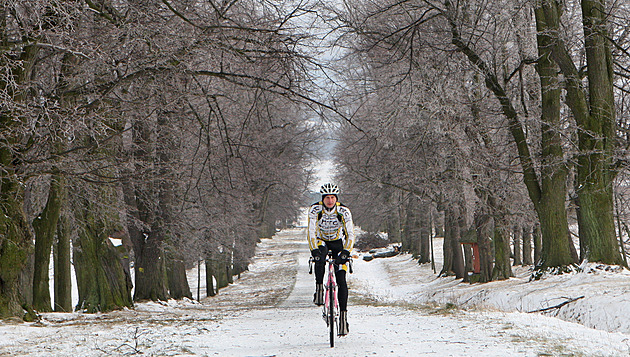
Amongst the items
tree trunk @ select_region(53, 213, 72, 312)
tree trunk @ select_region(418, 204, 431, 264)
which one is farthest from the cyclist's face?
tree trunk @ select_region(418, 204, 431, 264)

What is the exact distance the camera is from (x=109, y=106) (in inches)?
432

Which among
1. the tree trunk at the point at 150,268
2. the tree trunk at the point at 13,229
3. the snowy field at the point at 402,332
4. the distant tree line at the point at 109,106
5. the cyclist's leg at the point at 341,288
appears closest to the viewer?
the snowy field at the point at 402,332

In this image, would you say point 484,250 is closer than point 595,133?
No

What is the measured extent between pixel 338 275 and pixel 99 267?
1001 cm

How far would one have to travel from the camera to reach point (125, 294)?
1678 cm

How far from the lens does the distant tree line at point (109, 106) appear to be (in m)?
9.44

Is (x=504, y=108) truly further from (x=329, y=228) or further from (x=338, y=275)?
(x=338, y=275)

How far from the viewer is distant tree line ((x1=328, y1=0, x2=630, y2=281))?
14.5 meters

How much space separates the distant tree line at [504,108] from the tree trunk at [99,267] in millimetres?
6789

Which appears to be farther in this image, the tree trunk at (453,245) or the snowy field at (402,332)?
the tree trunk at (453,245)

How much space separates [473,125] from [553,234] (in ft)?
16.1

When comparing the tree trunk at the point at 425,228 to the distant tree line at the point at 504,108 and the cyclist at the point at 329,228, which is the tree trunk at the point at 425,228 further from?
the cyclist at the point at 329,228

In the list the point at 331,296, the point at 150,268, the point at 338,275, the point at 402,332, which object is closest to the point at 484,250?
the point at 150,268

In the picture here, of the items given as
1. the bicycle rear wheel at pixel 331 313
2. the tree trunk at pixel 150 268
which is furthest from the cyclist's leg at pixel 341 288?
the tree trunk at pixel 150 268
